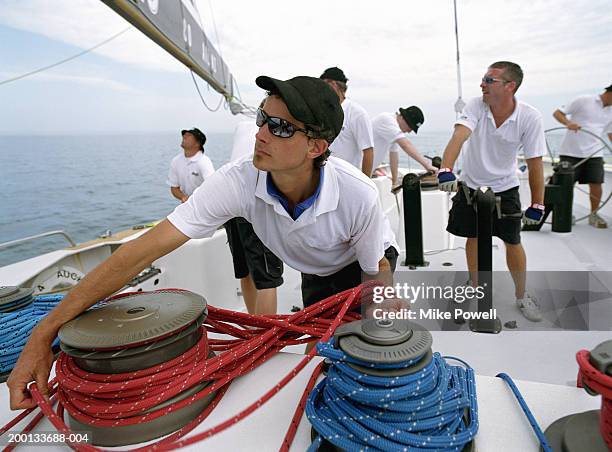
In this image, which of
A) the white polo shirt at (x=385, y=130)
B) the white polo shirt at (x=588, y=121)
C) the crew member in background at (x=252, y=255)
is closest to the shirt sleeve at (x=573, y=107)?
the white polo shirt at (x=588, y=121)

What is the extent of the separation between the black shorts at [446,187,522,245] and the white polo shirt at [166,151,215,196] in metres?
2.36

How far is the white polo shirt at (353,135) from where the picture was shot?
3.01 meters

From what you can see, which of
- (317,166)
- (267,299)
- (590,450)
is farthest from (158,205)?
(590,450)

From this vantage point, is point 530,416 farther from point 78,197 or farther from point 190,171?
point 78,197

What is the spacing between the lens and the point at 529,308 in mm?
2514

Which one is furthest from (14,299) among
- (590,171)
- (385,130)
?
(590,171)

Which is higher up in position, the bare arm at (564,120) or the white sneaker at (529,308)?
the bare arm at (564,120)

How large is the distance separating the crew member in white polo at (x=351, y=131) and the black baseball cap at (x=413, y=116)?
1099 mm

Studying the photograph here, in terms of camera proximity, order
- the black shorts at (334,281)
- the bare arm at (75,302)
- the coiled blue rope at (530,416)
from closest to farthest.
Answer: the coiled blue rope at (530,416) → the bare arm at (75,302) → the black shorts at (334,281)

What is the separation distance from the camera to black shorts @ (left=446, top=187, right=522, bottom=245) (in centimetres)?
260

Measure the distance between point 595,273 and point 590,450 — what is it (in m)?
2.95

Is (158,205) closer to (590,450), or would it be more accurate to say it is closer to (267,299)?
(267,299)

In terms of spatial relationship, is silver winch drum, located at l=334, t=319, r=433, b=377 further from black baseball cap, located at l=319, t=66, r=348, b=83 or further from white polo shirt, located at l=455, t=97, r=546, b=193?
black baseball cap, located at l=319, t=66, r=348, b=83

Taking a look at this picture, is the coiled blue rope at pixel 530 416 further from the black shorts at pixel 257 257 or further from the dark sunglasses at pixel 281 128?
the black shorts at pixel 257 257
